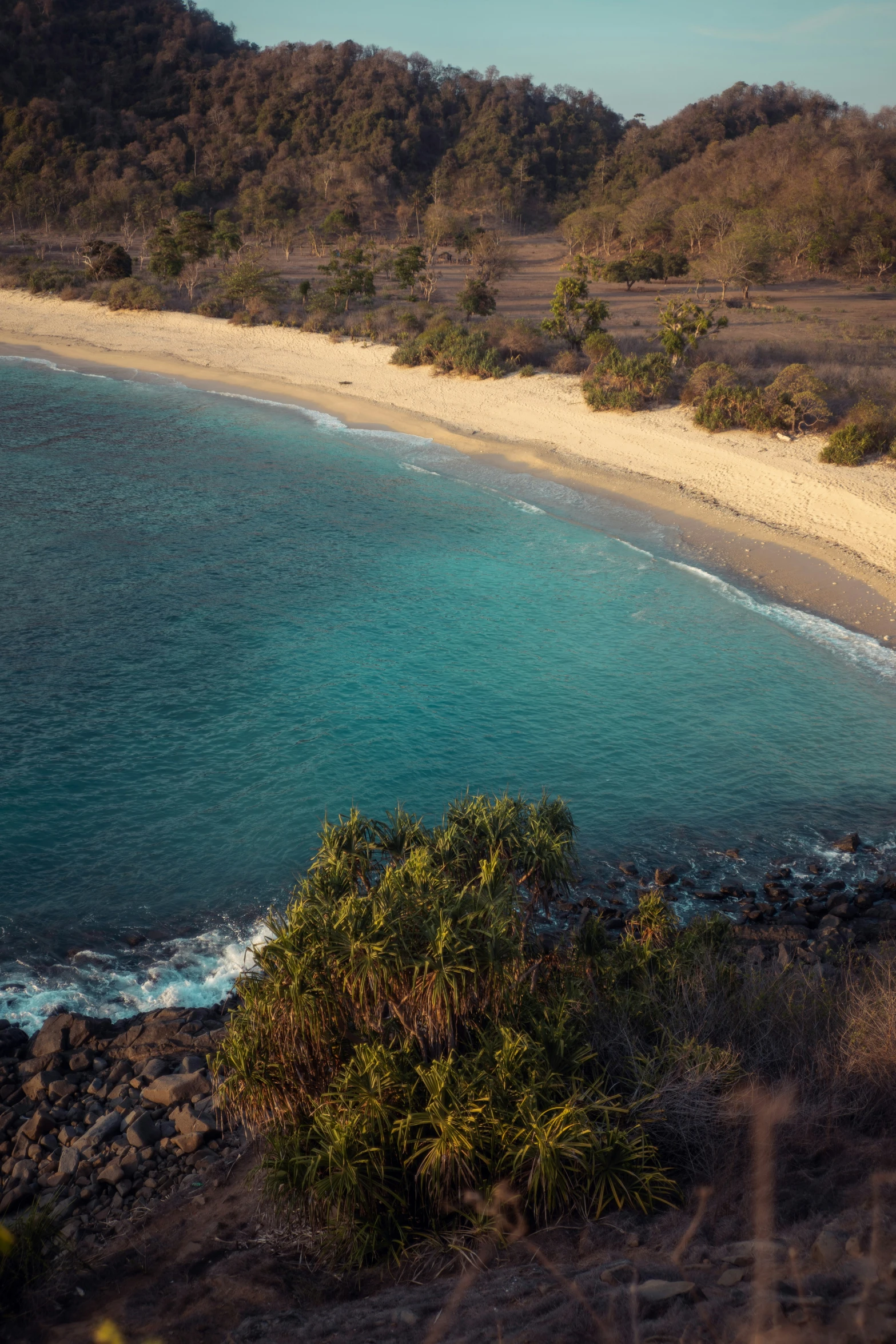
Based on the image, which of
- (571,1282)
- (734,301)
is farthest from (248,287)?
(571,1282)

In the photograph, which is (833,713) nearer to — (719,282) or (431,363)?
(431,363)

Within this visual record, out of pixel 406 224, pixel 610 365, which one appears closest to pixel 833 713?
pixel 610 365

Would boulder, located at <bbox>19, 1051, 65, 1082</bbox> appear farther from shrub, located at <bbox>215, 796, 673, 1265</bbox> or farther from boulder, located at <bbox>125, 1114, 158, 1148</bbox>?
shrub, located at <bbox>215, 796, 673, 1265</bbox>

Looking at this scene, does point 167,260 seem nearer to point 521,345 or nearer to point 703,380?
point 521,345

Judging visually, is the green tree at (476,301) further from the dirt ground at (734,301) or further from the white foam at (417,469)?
the white foam at (417,469)

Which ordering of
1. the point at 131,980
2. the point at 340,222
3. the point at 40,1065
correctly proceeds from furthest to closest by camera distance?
the point at 340,222 < the point at 131,980 < the point at 40,1065

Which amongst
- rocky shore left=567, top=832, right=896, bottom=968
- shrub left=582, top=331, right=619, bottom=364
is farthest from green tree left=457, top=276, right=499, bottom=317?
rocky shore left=567, top=832, right=896, bottom=968
